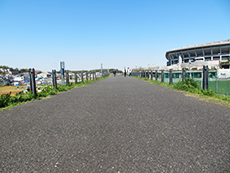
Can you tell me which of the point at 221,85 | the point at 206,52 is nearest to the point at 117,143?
the point at 221,85

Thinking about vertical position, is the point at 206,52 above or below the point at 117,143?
above

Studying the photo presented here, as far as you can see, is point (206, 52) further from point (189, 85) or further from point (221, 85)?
point (221, 85)

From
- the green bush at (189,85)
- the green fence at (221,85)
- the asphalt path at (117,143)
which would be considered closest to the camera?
the asphalt path at (117,143)

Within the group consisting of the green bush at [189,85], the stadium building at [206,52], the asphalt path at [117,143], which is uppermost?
the stadium building at [206,52]

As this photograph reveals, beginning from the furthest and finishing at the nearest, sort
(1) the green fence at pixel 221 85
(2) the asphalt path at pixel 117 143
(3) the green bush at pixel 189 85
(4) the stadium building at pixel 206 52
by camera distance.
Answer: (4) the stadium building at pixel 206 52
(3) the green bush at pixel 189 85
(1) the green fence at pixel 221 85
(2) the asphalt path at pixel 117 143

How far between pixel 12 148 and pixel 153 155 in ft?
7.03

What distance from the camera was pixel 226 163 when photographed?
2186 mm

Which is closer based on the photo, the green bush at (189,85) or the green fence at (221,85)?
the green fence at (221,85)

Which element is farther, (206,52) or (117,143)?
(206,52)

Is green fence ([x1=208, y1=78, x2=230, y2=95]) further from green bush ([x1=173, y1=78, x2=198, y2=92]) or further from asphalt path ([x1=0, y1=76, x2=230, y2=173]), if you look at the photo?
asphalt path ([x1=0, y1=76, x2=230, y2=173])

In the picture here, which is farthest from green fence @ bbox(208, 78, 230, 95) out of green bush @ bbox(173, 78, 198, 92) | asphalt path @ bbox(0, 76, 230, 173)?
asphalt path @ bbox(0, 76, 230, 173)

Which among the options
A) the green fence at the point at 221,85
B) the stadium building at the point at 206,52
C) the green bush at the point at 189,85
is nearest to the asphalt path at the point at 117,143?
the green fence at the point at 221,85

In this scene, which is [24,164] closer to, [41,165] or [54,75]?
[41,165]

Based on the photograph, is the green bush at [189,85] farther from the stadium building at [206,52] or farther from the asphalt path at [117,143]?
the stadium building at [206,52]
